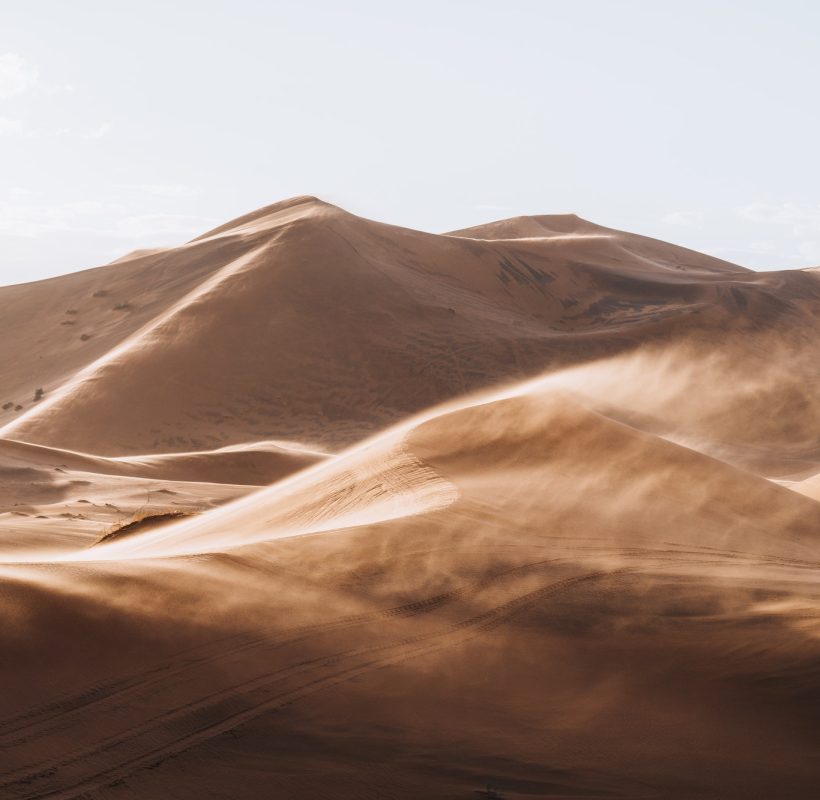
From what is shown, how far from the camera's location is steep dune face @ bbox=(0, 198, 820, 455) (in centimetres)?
2453

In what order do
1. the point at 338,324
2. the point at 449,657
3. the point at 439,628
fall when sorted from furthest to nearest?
the point at 338,324 < the point at 439,628 < the point at 449,657

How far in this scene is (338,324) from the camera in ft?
92.5

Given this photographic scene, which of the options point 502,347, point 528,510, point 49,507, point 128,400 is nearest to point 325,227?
point 502,347

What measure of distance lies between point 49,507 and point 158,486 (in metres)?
2.58

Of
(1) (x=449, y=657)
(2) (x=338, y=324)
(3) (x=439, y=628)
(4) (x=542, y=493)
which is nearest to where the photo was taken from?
(1) (x=449, y=657)

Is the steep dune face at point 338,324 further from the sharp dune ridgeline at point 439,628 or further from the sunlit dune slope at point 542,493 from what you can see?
the sunlit dune slope at point 542,493

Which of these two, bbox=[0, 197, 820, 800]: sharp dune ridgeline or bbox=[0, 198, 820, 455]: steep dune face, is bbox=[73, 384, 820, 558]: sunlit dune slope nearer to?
bbox=[0, 197, 820, 800]: sharp dune ridgeline

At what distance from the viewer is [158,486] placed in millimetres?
15922

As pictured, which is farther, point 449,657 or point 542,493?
point 542,493

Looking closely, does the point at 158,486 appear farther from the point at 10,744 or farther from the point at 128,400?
the point at 10,744

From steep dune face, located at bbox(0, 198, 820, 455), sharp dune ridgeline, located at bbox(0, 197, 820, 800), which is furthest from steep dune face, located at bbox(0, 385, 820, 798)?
steep dune face, located at bbox(0, 198, 820, 455)

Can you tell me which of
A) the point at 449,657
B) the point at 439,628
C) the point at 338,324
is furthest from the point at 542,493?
the point at 338,324

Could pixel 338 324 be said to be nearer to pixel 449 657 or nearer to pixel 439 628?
pixel 439 628

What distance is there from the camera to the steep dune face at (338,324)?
2453 centimetres
